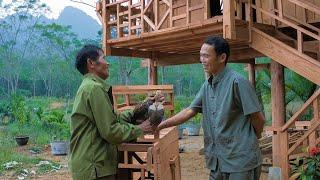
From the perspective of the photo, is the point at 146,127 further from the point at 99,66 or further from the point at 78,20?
the point at 78,20

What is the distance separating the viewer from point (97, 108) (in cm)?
284

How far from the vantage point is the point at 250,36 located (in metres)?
6.80

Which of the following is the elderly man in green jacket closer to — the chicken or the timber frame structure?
the chicken

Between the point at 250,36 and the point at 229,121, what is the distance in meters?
4.25


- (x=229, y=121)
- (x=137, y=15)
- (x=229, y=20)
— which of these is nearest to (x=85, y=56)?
(x=229, y=121)

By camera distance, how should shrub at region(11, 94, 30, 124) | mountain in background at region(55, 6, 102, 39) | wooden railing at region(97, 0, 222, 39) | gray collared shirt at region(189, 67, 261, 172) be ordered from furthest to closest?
mountain in background at region(55, 6, 102, 39)
shrub at region(11, 94, 30, 124)
wooden railing at region(97, 0, 222, 39)
gray collared shirt at region(189, 67, 261, 172)

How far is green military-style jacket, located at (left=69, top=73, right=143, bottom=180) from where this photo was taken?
2850mm

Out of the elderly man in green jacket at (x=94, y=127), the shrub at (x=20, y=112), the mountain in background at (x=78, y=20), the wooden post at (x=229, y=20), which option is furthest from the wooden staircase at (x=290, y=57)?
the mountain in background at (x=78, y=20)

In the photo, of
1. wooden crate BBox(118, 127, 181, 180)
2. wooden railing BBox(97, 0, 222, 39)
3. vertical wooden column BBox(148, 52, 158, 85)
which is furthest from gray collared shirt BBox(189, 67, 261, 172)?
vertical wooden column BBox(148, 52, 158, 85)

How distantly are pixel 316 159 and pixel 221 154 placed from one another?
321 cm

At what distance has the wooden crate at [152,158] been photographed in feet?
10.6

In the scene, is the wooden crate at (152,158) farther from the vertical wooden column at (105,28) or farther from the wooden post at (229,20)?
the vertical wooden column at (105,28)

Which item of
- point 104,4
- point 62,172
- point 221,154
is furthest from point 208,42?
point 62,172

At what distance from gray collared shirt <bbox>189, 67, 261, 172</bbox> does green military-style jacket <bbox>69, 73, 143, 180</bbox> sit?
0.61m
